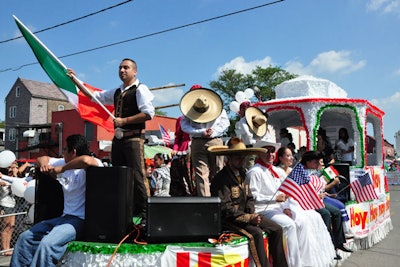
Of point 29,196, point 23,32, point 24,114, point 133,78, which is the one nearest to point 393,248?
point 133,78

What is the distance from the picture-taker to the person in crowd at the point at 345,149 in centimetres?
902

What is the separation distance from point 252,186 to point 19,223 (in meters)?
4.19

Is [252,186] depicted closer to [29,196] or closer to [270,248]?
[270,248]

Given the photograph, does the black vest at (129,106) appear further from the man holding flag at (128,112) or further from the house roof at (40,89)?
the house roof at (40,89)

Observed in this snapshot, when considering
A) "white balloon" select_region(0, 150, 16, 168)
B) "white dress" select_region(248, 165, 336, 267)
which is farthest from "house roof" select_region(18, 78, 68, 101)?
"white dress" select_region(248, 165, 336, 267)

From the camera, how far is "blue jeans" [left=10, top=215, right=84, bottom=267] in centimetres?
342

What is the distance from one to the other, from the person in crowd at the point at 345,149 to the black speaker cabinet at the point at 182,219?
629cm

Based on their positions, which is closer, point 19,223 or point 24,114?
point 19,223

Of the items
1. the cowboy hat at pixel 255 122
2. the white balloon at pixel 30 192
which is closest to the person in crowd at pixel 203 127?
the cowboy hat at pixel 255 122

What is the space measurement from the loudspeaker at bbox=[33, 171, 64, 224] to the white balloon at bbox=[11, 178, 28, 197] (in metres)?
2.34

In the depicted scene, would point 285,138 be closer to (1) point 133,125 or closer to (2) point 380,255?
(2) point 380,255

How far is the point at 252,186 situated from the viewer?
15.8ft

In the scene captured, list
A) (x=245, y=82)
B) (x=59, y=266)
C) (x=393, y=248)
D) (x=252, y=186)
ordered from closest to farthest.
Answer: (x=59, y=266), (x=252, y=186), (x=393, y=248), (x=245, y=82)

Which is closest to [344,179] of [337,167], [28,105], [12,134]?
[337,167]
